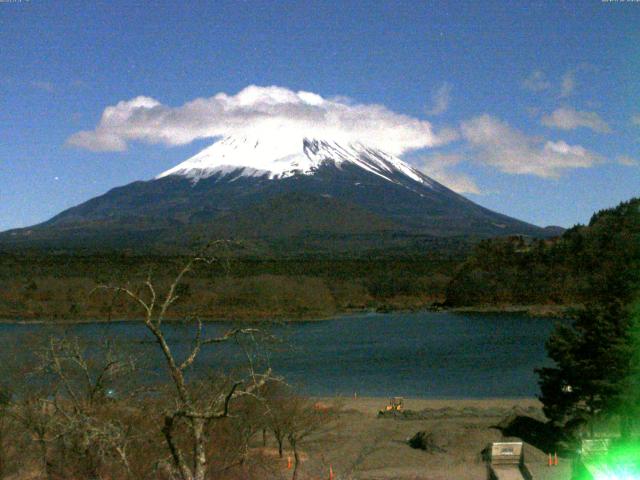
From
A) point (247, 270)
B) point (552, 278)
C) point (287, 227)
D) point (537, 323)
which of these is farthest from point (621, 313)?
point (287, 227)

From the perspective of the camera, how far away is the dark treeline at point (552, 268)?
2943 inches

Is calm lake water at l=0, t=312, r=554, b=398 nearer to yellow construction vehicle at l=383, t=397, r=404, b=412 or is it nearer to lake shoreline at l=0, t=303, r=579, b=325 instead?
lake shoreline at l=0, t=303, r=579, b=325

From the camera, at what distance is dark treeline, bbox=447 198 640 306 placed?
245ft

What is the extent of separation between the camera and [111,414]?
40.4 feet

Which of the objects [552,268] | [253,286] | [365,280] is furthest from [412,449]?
[365,280]

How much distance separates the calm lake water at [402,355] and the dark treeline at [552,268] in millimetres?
10523

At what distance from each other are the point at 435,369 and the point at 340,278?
46459mm

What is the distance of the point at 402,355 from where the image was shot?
43969mm

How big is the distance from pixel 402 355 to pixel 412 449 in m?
23.1

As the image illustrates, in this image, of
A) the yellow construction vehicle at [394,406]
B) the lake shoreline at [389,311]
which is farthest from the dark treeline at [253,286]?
the yellow construction vehicle at [394,406]

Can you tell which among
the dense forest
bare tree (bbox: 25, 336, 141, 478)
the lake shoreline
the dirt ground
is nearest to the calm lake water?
the lake shoreline

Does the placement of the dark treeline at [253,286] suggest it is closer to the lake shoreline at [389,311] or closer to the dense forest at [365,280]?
the dense forest at [365,280]

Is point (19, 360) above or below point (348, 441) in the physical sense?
above

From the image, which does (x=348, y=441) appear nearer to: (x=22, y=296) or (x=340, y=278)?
(x=22, y=296)
